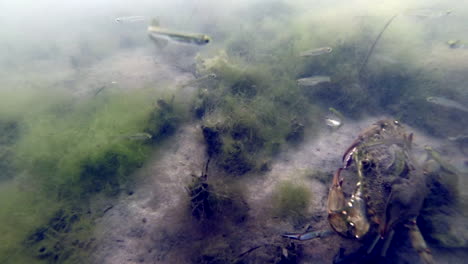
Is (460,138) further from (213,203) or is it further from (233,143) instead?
(213,203)

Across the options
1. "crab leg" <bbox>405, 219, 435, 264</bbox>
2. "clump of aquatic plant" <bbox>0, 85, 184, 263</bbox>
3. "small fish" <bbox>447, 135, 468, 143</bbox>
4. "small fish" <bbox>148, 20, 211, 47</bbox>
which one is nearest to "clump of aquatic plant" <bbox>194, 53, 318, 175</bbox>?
"clump of aquatic plant" <bbox>0, 85, 184, 263</bbox>

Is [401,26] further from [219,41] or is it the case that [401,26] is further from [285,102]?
[219,41]

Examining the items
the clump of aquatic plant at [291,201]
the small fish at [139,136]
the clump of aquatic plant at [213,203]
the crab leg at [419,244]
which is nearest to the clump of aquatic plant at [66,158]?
the small fish at [139,136]

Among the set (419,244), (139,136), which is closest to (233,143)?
(139,136)

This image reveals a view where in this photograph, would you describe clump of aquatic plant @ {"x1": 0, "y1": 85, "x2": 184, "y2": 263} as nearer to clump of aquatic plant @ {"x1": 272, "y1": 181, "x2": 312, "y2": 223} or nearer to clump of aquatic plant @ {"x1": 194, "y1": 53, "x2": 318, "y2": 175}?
clump of aquatic plant @ {"x1": 194, "y1": 53, "x2": 318, "y2": 175}

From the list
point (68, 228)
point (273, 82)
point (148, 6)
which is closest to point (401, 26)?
point (273, 82)
